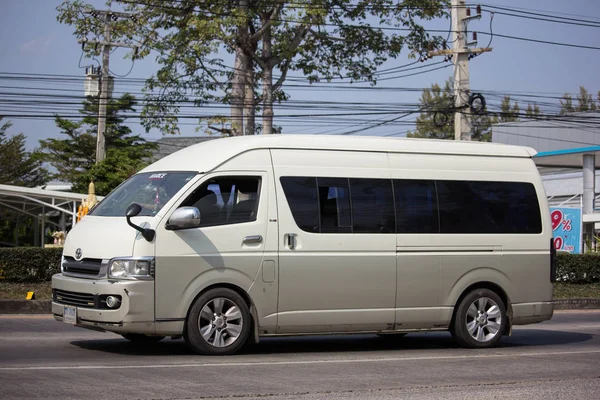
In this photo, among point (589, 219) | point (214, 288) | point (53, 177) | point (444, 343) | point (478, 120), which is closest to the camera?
point (214, 288)

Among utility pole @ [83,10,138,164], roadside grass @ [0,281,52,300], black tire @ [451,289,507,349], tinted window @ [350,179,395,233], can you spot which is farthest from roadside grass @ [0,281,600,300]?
utility pole @ [83,10,138,164]

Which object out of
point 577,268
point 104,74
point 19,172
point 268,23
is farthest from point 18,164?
point 577,268

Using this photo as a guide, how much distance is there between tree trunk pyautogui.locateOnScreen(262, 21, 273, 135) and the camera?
3212 centimetres

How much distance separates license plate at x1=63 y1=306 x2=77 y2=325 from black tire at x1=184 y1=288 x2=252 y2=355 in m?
1.26

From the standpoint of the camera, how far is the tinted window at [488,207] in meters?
12.0

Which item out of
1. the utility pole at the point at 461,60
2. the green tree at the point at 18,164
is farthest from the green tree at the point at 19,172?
the utility pole at the point at 461,60

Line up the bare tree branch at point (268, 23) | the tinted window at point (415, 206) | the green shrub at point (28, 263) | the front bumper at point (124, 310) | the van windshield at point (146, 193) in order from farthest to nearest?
1. the bare tree branch at point (268, 23)
2. the green shrub at point (28, 263)
3. the tinted window at point (415, 206)
4. the van windshield at point (146, 193)
5. the front bumper at point (124, 310)

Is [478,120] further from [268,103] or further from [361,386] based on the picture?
[361,386]

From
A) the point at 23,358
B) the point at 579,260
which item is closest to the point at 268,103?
the point at 579,260

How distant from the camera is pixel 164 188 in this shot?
10.6 m

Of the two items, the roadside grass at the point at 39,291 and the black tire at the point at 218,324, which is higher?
the black tire at the point at 218,324

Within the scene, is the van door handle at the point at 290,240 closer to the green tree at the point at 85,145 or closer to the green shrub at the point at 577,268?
the green shrub at the point at 577,268

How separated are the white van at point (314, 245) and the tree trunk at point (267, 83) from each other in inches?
784

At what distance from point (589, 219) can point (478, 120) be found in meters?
57.1
